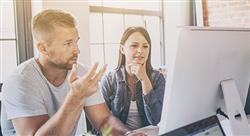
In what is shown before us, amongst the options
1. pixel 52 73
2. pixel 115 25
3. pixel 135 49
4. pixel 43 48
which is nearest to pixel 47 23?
pixel 43 48

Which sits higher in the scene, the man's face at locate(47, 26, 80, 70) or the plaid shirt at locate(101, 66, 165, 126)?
the man's face at locate(47, 26, 80, 70)

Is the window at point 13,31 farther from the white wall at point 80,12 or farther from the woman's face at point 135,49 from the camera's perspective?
the woman's face at point 135,49

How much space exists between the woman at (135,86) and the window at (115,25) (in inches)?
3.3

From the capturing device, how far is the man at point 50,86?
1.65 m

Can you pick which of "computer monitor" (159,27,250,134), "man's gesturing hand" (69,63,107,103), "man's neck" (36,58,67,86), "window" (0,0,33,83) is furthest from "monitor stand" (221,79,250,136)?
"window" (0,0,33,83)

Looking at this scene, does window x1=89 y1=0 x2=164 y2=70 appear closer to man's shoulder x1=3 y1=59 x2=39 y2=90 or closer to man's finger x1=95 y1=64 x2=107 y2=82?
man's finger x1=95 y1=64 x2=107 y2=82

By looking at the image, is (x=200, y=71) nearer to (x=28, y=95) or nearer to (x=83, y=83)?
(x=83, y=83)

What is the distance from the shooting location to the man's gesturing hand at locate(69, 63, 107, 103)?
174cm

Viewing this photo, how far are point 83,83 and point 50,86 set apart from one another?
0.17 metres

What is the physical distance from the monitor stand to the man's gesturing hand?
730mm

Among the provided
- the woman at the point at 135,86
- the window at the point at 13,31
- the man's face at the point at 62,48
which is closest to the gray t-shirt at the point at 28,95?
the man's face at the point at 62,48

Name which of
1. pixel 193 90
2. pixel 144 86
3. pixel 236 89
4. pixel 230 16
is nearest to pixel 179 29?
pixel 193 90

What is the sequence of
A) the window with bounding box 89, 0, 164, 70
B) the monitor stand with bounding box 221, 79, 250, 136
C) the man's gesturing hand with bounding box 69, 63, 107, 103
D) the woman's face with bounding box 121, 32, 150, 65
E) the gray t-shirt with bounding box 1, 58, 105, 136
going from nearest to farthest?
the monitor stand with bounding box 221, 79, 250, 136 < the gray t-shirt with bounding box 1, 58, 105, 136 < the man's gesturing hand with bounding box 69, 63, 107, 103 < the woman's face with bounding box 121, 32, 150, 65 < the window with bounding box 89, 0, 164, 70

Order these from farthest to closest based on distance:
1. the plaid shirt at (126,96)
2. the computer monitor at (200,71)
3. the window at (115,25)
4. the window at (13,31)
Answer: the window at (115,25), the plaid shirt at (126,96), the window at (13,31), the computer monitor at (200,71)
